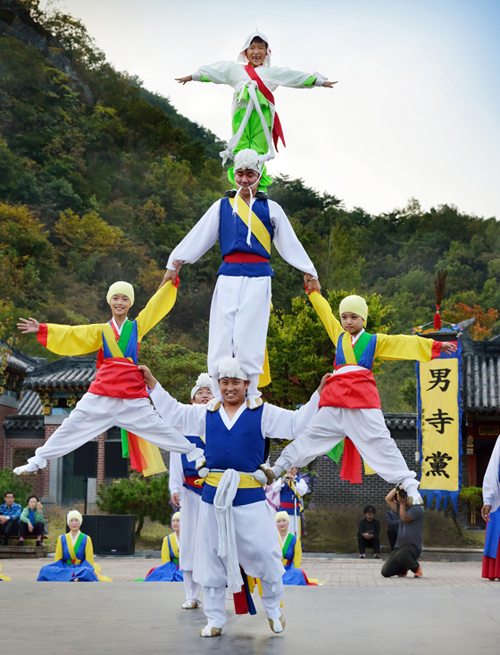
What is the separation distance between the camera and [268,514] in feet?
14.8

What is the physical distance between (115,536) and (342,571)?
4.44 metres

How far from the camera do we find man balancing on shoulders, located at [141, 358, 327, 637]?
14.1 ft

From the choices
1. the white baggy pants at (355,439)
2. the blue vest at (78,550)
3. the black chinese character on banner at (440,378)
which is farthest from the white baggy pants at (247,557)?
the black chinese character on banner at (440,378)

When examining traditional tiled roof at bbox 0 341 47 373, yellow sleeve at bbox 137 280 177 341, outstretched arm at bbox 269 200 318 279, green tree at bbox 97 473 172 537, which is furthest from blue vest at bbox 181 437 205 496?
traditional tiled roof at bbox 0 341 47 373

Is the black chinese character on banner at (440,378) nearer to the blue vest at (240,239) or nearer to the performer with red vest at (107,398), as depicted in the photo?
the blue vest at (240,239)

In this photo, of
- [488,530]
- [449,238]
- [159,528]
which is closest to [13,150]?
[449,238]

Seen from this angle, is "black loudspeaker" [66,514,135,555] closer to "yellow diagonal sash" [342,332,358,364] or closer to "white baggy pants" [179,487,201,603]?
"white baggy pants" [179,487,201,603]

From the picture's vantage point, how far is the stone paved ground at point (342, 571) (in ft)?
32.4

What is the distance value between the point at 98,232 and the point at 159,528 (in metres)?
22.6

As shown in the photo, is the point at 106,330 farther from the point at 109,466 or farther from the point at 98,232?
the point at 98,232

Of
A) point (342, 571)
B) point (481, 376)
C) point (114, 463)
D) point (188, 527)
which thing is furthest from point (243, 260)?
point (481, 376)

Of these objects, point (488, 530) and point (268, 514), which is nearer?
point (268, 514)

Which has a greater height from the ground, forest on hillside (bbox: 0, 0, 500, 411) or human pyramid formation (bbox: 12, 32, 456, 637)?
forest on hillside (bbox: 0, 0, 500, 411)

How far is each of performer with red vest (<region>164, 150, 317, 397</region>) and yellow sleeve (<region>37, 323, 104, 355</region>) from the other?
704mm
